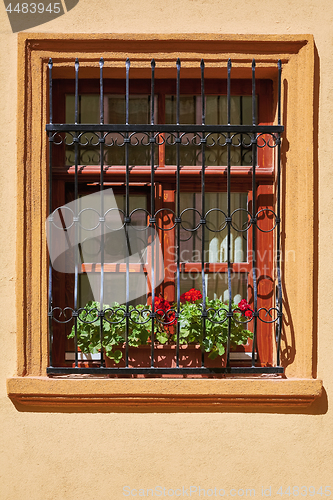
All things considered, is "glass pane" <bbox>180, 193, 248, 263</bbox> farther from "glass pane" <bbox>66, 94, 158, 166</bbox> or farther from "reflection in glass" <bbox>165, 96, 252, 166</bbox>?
"glass pane" <bbox>66, 94, 158, 166</bbox>

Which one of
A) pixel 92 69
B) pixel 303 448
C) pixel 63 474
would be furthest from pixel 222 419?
pixel 92 69

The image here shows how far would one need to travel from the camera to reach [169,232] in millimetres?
2711

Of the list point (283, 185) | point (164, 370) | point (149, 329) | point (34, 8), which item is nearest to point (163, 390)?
point (164, 370)

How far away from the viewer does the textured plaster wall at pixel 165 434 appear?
8.13 feet

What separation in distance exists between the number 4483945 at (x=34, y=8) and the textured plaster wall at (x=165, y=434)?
38 centimetres

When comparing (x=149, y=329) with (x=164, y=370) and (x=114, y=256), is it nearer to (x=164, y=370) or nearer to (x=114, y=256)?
(x=164, y=370)

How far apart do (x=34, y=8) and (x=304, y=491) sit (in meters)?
3.47

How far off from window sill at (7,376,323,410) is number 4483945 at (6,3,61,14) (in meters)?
2.31

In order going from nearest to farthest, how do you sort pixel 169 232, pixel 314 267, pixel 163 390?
pixel 163 390, pixel 314 267, pixel 169 232

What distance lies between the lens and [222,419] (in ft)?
8.18

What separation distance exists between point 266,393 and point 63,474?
1339 mm

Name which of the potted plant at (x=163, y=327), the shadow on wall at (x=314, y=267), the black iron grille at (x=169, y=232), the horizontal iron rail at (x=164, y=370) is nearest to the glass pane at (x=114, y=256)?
the black iron grille at (x=169, y=232)

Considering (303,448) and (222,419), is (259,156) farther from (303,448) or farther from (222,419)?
(303,448)

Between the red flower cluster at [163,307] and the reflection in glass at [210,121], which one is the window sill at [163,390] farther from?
the reflection in glass at [210,121]
